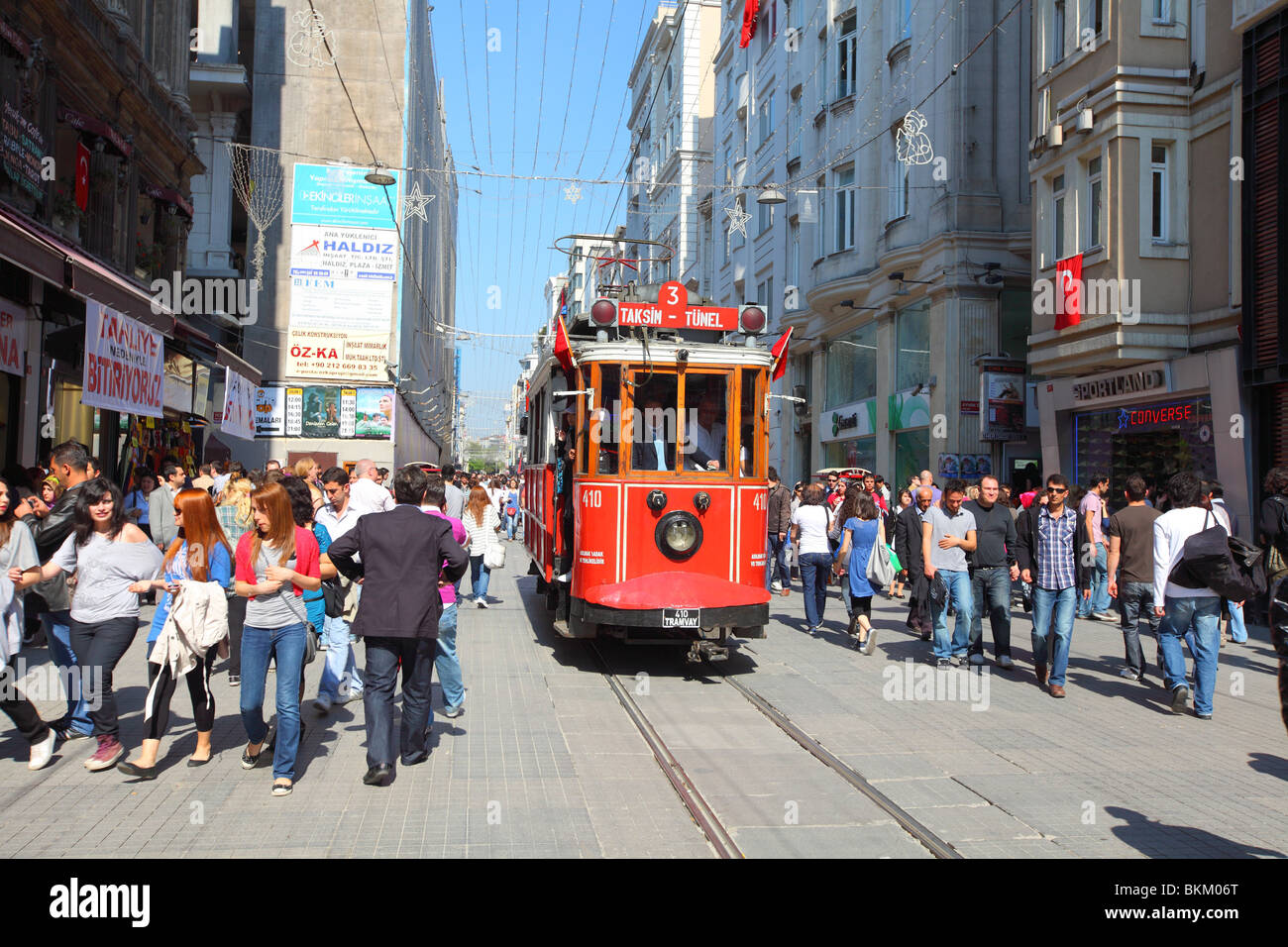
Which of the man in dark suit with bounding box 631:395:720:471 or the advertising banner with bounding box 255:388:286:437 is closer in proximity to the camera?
the man in dark suit with bounding box 631:395:720:471

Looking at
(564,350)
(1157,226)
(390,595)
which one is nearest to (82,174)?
(564,350)

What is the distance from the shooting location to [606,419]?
995cm

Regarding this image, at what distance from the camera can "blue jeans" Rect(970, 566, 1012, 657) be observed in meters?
10.3

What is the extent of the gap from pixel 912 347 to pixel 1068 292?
6.86 metres

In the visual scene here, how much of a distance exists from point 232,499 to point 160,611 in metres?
2.47

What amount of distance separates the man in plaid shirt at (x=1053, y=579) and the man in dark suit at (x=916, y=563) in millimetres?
2013

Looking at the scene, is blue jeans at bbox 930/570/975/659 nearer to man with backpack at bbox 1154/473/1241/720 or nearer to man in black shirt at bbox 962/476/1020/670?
man in black shirt at bbox 962/476/1020/670

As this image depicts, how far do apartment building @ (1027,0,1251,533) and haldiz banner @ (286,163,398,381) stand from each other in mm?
24731

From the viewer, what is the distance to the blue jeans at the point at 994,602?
33.7 feet

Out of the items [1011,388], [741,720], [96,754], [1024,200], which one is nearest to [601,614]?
[741,720]

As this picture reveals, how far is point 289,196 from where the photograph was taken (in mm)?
35625

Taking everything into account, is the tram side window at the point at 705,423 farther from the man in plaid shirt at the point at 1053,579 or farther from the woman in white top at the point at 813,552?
the woman in white top at the point at 813,552

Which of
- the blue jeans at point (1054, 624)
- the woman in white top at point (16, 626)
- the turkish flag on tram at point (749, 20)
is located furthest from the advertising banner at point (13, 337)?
the turkish flag on tram at point (749, 20)

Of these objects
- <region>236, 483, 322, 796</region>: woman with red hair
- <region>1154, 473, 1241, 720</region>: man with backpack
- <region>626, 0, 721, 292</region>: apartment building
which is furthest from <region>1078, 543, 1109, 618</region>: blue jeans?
<region>626, 0, 721, 292</region>: apartment building
